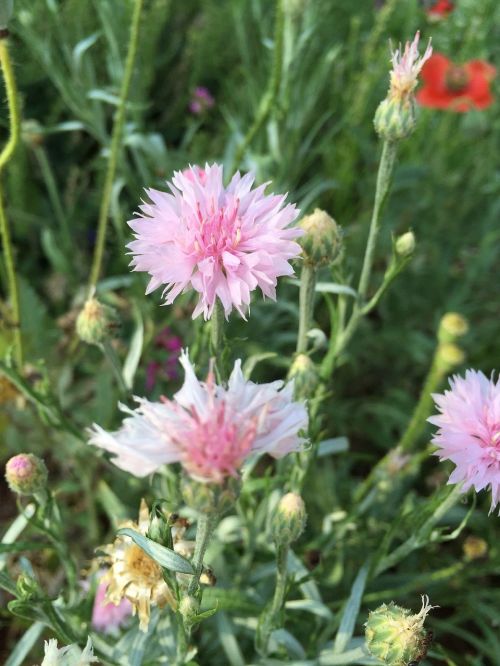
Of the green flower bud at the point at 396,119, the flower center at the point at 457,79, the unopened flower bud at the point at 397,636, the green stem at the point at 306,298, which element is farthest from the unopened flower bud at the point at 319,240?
the flower center at the point at 457,79

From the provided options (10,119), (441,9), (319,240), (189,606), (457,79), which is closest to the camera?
(189,606)

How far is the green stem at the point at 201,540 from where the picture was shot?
550mm

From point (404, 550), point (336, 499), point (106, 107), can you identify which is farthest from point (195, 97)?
point (404, 550)

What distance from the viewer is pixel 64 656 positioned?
661 mm

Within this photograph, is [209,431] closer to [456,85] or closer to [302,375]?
[302,375]

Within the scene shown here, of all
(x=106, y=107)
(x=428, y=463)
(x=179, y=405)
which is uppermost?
(x=106, y=107)

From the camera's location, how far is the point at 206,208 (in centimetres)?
69

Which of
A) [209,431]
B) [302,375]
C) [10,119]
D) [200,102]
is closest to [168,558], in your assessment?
[209,431]

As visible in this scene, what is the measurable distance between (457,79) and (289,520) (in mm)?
1279

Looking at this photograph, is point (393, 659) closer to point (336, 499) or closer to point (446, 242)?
point (336, 499)

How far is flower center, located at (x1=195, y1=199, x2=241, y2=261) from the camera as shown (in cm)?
68

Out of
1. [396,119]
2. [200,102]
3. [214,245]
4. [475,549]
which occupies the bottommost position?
[475,549]

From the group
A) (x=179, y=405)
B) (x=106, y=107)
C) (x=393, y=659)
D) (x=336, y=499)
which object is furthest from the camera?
(x=106, y=107)

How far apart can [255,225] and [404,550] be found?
43cm
